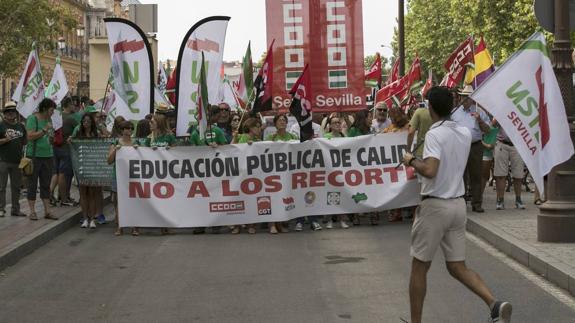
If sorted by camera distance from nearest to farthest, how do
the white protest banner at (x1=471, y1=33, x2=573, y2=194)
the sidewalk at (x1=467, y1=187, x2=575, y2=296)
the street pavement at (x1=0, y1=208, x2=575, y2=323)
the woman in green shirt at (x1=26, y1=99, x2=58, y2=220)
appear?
the street pavement at (x1=0, y1=208, x2=575, y2=323) < the sidewalk at (x1=467, y1=187, x2=575, y2=296) < the white protest banner at (x1=471, y1=33, x2=573, y2=194) < the woman in green shirt at (x1=26, y1=99, x2=58, y2=220)

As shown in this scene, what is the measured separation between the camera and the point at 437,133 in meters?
6.88

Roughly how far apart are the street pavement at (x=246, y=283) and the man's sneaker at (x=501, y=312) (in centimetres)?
67

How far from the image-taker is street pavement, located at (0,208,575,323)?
7.95 metres

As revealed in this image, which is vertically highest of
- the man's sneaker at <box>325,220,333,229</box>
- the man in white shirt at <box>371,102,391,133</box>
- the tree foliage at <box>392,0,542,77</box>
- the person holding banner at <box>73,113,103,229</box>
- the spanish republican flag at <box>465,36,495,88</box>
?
the tree foliage at <box>392,0,542,77</box>

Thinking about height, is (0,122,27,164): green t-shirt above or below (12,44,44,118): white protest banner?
below

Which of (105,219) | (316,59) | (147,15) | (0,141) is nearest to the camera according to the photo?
(0,141)

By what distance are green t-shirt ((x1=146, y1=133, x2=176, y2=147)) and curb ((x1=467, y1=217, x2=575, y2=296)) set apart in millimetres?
4348

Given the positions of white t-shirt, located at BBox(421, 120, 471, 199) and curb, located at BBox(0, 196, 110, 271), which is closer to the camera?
white t-shirt, located at BBox(421, 120, 471, 199)

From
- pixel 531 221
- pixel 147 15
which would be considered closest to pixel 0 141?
pixel 531 221

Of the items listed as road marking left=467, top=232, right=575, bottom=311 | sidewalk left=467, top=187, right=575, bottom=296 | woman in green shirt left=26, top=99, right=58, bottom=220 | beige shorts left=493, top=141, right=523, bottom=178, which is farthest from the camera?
beige shorts left=493, top=141, right=523, bottom=178

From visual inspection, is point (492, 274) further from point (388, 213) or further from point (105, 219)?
point (105, 219)

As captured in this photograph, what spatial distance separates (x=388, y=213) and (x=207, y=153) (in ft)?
10.1

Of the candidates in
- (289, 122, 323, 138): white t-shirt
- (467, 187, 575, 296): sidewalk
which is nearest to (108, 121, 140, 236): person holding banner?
(289, 122, 323, 138): white t-shirt

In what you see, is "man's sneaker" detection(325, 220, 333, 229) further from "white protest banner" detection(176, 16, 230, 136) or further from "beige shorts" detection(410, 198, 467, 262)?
"beige shorts" detection(410, 198, 467, 262)
